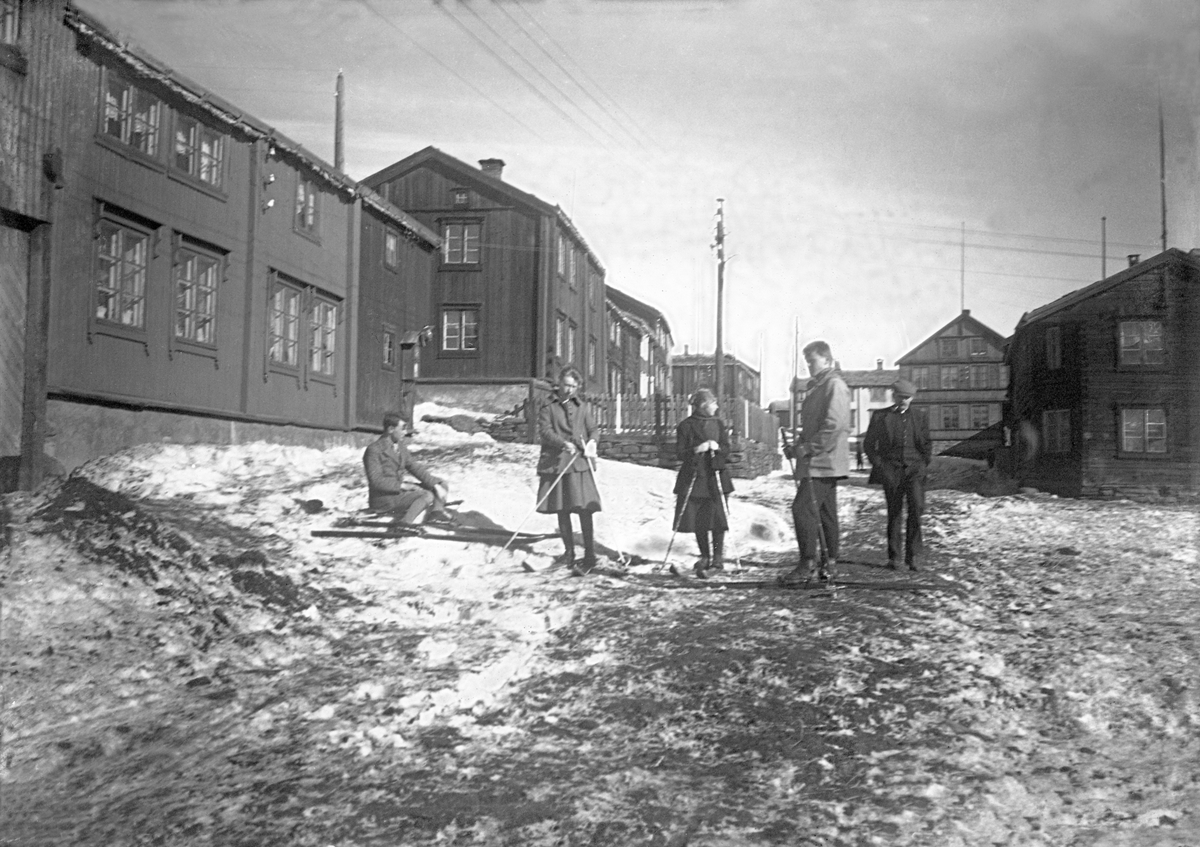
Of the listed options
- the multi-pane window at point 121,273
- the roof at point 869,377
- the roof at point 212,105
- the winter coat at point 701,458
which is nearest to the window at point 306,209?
the roof at point 212,105

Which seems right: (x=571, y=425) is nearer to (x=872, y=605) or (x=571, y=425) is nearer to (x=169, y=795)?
(x=872, y=605)

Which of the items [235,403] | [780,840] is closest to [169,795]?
[780,840]

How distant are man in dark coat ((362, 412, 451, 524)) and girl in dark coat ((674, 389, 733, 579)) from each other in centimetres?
278

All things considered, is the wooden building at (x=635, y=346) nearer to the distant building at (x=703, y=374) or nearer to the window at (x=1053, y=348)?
the distant building at (x=703, y=374)

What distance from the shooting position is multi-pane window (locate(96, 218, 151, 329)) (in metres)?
12.2

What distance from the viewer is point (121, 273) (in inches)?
501

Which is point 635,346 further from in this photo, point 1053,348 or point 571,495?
point 571,495

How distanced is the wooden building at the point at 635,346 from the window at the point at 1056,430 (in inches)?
781

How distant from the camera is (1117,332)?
22.5 meters

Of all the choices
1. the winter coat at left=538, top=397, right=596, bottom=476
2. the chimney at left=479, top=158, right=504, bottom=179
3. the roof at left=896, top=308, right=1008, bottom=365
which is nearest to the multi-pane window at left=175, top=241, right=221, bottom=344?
the winter coat at left=538, top=397, right=596, bottom=476

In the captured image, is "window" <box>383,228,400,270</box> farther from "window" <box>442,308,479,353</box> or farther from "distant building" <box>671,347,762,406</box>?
"distant building" <box>671,347,762,406</box>

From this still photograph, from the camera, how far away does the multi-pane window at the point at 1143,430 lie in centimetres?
1886

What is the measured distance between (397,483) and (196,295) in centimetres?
545

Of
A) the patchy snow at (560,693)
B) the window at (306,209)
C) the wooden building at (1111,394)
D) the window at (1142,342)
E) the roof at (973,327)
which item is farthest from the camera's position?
the window at (1142,342)
